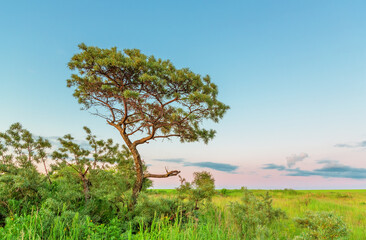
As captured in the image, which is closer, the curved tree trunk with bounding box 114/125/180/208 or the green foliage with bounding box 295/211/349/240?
the green foliage with bounding box 295/211/349/240

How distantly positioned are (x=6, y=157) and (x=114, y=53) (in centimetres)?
641

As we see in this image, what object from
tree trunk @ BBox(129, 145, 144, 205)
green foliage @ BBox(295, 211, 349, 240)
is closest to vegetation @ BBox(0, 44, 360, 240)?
tree trunk @ BBox(129, 145, 144, 205)

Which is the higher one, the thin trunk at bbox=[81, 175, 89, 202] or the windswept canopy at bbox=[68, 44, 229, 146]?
the windswept canopy at bbox=[68, 44, 229, 146]

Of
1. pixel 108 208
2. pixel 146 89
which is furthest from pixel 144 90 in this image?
pixel 108 208

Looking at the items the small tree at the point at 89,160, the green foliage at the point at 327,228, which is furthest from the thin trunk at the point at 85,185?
the green foliage at the point at 327,228

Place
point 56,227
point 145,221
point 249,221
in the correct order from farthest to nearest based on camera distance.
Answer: point 145,221 < point 249,221 < point 56,227

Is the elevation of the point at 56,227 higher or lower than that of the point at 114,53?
lower

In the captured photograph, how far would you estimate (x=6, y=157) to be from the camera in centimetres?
1093

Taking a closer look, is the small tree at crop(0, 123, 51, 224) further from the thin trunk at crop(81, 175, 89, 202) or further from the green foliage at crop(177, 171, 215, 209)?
the green foliage at crop(177, 171, 215, 209)

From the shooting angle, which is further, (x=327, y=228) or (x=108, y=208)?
(x=108, y=208)

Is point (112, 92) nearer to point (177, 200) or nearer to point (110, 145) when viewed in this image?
point (110, 145)

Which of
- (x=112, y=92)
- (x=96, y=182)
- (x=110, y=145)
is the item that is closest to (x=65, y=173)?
(x=96, y=182)

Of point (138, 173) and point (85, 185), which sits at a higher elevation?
point (138, 173)

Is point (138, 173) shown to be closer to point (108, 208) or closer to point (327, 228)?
point (108, 208)
